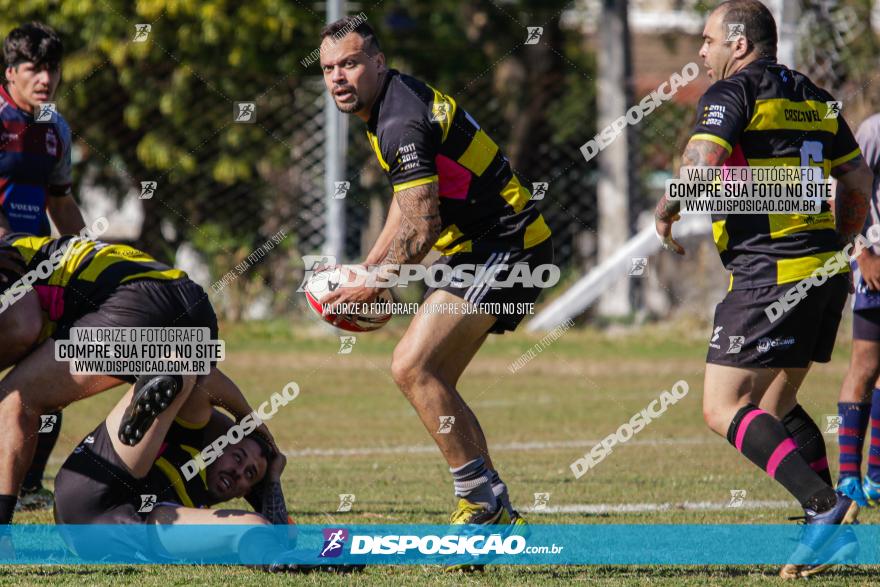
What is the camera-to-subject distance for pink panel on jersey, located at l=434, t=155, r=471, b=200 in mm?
5590

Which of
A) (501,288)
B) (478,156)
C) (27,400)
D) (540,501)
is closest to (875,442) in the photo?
(540,501)

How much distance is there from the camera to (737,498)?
283 inches

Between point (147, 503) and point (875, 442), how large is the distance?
4327 mm

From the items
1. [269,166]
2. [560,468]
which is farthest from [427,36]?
[560,468]

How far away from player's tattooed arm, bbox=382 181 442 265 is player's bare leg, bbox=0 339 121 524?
149cm

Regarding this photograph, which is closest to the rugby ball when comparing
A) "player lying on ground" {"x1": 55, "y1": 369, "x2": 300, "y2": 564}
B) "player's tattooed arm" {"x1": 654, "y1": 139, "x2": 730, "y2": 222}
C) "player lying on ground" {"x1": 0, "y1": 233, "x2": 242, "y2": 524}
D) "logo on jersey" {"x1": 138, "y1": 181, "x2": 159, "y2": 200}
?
"player lying on ground" {"x1": 0, "y1": 233, "x2": 242, "y2": 524}

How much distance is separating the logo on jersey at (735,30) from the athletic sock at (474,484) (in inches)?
84.9

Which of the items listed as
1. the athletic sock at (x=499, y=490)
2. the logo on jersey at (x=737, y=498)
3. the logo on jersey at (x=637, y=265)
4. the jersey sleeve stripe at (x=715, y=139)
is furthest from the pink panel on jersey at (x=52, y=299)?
the logo on jersey at (x=637, y=265)

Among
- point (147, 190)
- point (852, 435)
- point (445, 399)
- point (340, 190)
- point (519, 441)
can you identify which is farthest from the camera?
point (147, 190)

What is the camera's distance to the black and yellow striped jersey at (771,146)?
17.1ft

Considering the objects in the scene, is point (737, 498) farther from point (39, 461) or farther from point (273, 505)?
Result: point (39, 461)

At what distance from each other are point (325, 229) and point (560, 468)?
813 centimetres

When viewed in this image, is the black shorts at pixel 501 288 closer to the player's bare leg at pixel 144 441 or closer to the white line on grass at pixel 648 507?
the player's bare leg at pixel 144 441

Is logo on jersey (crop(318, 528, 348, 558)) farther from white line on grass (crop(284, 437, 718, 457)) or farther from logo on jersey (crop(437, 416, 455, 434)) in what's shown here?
white line on grass (crop(284, 437, 718, 457))
